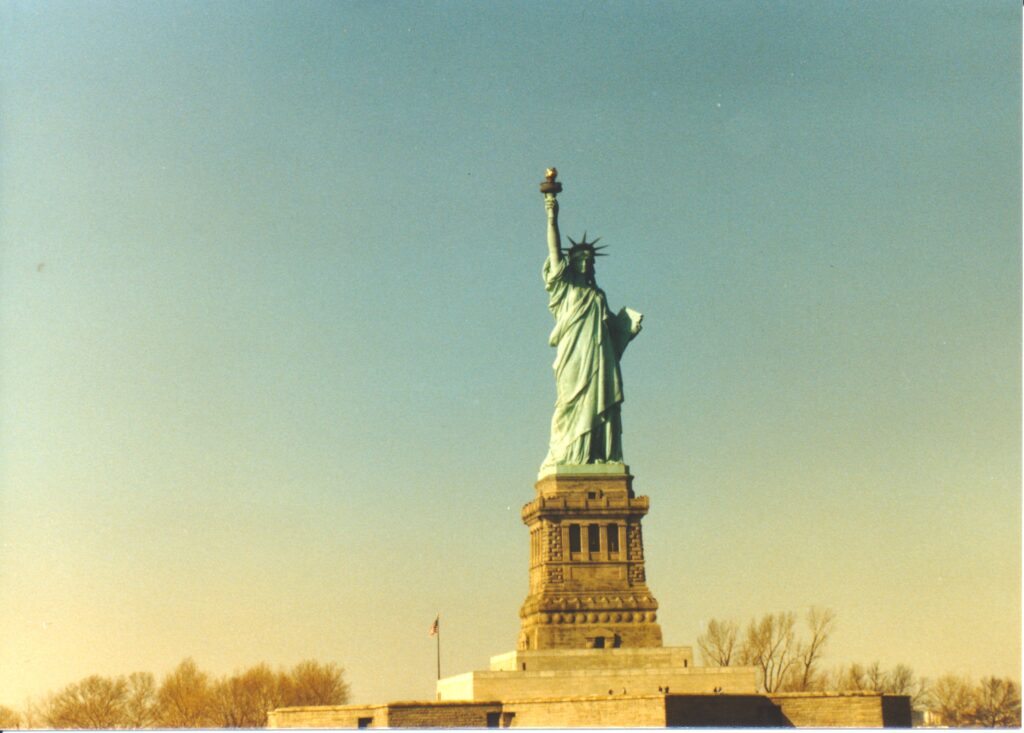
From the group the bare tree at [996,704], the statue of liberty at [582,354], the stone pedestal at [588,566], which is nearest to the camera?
the stone pedestal at [588,566]

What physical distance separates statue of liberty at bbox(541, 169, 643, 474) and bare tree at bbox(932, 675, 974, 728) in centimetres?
2082

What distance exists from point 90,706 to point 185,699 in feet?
12.7

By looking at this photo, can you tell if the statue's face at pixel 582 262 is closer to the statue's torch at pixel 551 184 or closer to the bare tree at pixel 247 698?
the statue's torch at pixel 551 184

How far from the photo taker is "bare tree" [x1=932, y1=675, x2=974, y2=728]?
65688 millimetres

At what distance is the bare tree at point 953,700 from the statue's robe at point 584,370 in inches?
818

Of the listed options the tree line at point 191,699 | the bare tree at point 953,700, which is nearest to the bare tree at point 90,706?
the tree line at point 191,699

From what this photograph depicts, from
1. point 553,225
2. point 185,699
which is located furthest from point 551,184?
point 185,699

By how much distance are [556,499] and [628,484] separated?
82.9 inches

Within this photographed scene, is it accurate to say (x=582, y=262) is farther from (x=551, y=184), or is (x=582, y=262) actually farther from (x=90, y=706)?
(x=90, y=706)

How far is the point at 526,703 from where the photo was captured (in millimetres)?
45875

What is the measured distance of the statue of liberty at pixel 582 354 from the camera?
2053 inches

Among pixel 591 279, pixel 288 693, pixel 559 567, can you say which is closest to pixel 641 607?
pixel 559 567

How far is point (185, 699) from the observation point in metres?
66.0

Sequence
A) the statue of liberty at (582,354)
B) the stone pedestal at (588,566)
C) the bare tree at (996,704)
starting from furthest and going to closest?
the bare tree at (996,704), the statue of liberty at (582,354), the stone pedestal at (588,566)
